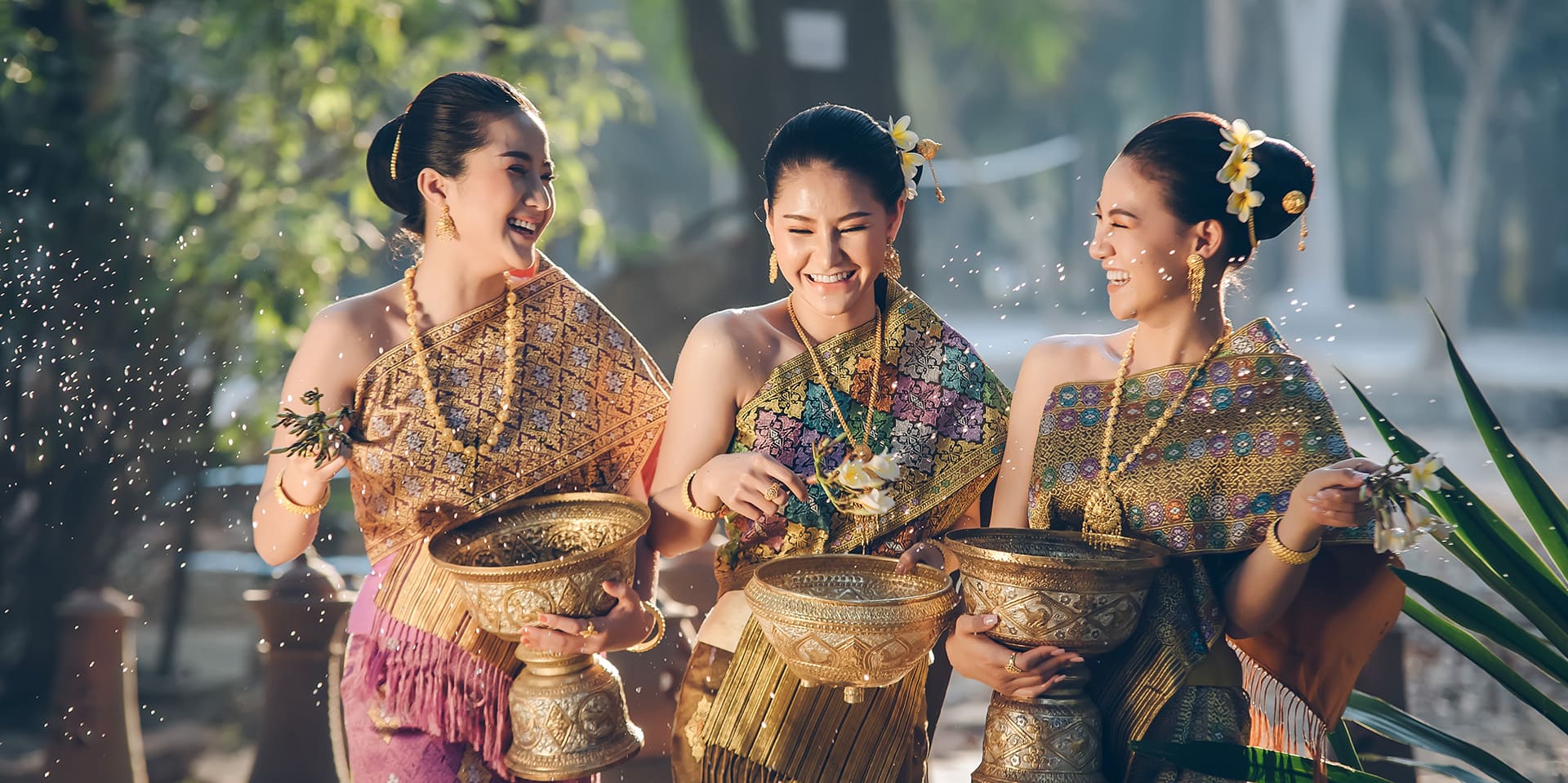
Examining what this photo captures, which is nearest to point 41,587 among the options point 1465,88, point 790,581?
point 790,581

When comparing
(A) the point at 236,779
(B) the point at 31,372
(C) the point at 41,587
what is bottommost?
(A) the point at 236,779

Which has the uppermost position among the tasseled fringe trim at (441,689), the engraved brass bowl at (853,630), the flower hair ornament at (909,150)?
the flower hair ornament at (909,150)

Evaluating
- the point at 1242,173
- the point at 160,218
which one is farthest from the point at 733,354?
the point at 160,218

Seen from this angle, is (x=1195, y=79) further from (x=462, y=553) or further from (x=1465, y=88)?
(x=462, y=553)

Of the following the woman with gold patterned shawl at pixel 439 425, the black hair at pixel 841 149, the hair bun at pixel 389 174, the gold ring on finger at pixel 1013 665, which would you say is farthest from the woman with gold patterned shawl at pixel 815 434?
the hair bun at pixel 389 174

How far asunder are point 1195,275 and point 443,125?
5.03 feet

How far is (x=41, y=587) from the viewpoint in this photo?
6.50 meters

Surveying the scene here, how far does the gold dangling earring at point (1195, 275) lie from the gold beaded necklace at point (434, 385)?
1387mm

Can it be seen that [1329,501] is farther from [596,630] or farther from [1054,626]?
[596,630]

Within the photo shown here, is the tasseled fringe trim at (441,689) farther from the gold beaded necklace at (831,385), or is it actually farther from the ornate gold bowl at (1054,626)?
the ornate gold bowl at (1054,626)

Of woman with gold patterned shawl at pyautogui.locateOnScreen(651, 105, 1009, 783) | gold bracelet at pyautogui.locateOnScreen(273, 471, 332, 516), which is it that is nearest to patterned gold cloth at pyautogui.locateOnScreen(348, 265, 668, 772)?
gold bracelet at pyautogui.locateOnScreen(273, 471, 332, 516)

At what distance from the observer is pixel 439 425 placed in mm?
2717

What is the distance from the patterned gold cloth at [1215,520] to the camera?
2.47 metres

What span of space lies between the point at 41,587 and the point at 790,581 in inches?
214
